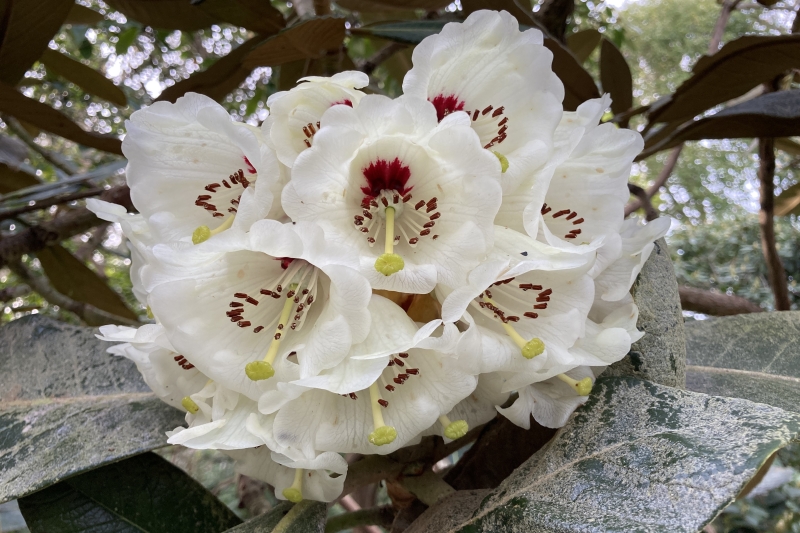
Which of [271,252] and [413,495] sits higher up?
[271,252]

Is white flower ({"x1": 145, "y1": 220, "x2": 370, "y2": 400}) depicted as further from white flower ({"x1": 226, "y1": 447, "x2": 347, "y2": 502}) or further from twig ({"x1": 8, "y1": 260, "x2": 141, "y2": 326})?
twig ({"x1": 8, "y1": 260, "x2": 141, "y2": 326})

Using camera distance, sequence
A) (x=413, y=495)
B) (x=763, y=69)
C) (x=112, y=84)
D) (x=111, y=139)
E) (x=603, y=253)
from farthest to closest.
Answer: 1. (x=112, y=84)
2. (x=111, y=139)
3. (x=763, y=69)
4. (x=413, y=495)
5. (x=603, y=253)

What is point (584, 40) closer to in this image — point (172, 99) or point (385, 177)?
point (172, 99)

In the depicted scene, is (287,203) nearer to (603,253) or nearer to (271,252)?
(271,252)

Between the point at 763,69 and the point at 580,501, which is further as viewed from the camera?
the point at 763,69

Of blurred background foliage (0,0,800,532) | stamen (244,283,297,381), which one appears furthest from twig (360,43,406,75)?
stamen (244,283,297,381)

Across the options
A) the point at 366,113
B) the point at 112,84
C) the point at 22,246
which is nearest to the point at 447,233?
the point at 366,113

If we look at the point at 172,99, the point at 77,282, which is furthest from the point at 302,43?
the point at 77,282
